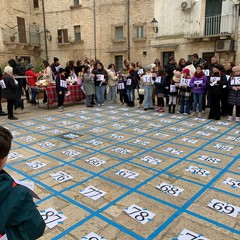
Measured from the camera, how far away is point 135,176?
4191mm

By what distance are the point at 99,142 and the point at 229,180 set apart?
2.90 metres

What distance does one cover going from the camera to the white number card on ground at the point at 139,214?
3.05 metres

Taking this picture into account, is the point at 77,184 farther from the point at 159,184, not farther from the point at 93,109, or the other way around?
the point at 93,109

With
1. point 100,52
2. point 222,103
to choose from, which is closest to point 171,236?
point 222,103

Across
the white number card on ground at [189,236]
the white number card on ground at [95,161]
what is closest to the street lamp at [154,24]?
the white number card on ground at [95,161]

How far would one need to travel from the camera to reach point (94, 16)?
876 inches

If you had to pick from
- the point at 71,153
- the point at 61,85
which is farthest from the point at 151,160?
the point at 61,85

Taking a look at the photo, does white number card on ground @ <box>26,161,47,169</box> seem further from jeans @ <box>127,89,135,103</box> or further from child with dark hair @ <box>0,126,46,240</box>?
jeans @ <box>127,89,135,103</box>

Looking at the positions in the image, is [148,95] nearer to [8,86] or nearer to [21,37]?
[8,86]

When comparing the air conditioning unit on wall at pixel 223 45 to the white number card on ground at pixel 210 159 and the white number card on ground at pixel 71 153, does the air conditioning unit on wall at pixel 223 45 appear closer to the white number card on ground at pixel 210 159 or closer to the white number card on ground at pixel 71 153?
the white number card on ground at pixel 210 159

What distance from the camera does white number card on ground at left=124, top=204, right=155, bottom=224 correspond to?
10.0 feet

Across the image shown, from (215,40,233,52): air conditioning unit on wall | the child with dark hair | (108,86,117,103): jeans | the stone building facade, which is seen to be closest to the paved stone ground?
the child with dark hair

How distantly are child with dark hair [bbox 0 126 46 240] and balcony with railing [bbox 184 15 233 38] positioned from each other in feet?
59.3

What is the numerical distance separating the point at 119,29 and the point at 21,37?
9.29 meters
